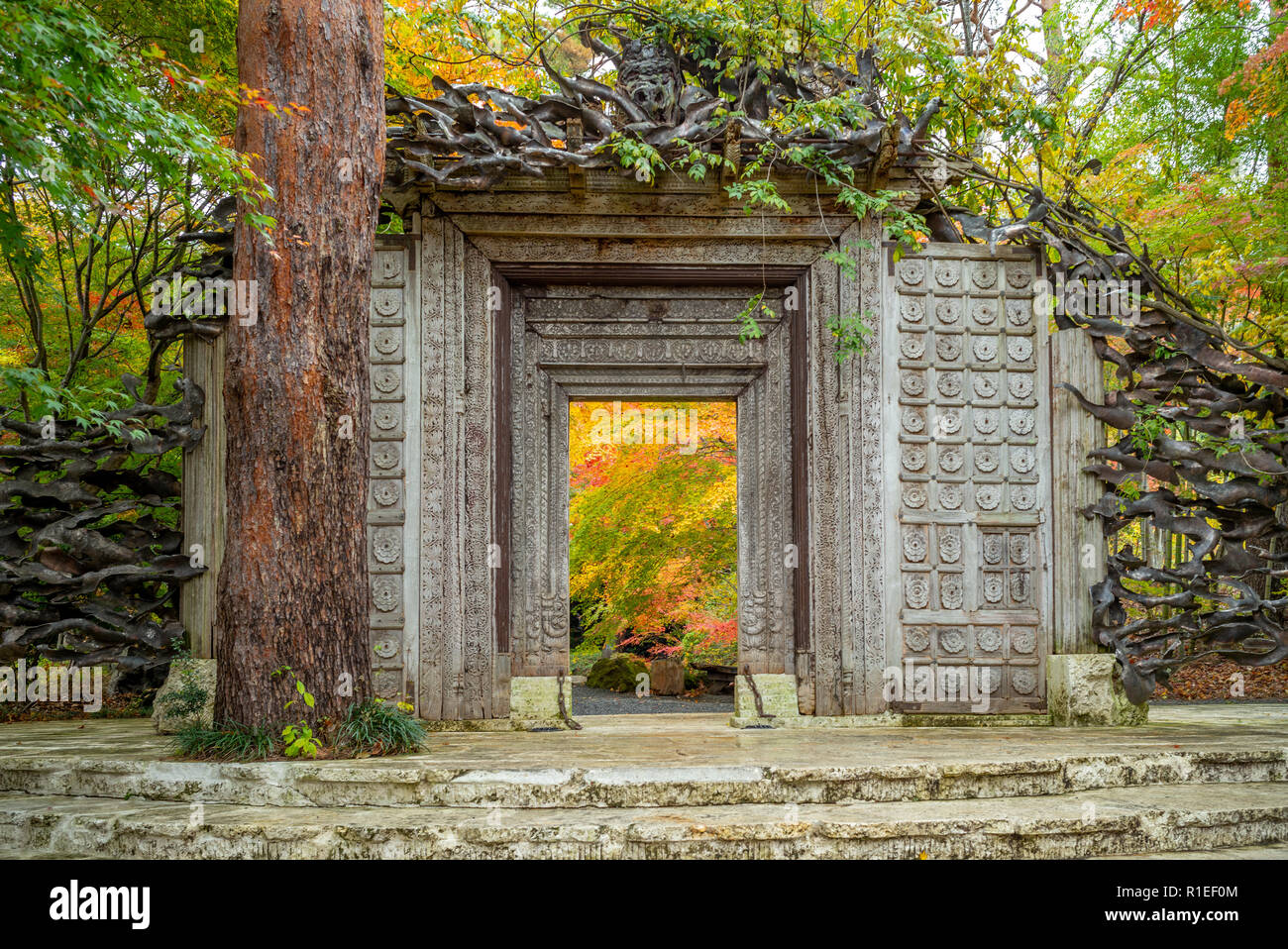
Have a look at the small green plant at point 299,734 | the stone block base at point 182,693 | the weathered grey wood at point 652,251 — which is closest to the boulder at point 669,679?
the weathered grey wood at point 652,251

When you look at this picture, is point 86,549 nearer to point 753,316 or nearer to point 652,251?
point 652,251

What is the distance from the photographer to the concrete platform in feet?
13.9

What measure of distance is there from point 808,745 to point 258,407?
3942 millimetres

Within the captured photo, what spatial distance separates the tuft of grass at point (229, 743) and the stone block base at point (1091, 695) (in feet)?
18.8

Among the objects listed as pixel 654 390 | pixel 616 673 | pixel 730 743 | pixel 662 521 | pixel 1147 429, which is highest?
pixel 654 390

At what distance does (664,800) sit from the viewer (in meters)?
4.77

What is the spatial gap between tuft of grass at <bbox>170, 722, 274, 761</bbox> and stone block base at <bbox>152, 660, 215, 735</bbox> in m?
1.24

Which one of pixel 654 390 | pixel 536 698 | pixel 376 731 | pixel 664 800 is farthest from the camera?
pixel 654 390

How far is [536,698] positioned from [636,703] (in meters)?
4.32

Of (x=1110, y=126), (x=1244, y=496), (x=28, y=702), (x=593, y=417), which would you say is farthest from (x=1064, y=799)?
(x=1110, y=126)

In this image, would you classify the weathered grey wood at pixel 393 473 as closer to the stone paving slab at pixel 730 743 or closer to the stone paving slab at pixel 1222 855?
the stone paving slab at pixel 730 743

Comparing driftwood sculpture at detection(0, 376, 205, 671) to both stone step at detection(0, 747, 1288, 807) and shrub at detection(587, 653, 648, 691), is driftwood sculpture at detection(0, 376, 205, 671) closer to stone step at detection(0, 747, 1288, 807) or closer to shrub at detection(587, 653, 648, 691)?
stone step at detection(0, 747, 1288, 807)

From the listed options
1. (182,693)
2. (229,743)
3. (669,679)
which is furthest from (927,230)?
(669,679)

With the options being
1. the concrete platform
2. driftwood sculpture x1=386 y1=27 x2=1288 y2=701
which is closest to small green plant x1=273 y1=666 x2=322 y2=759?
the concrete platform
